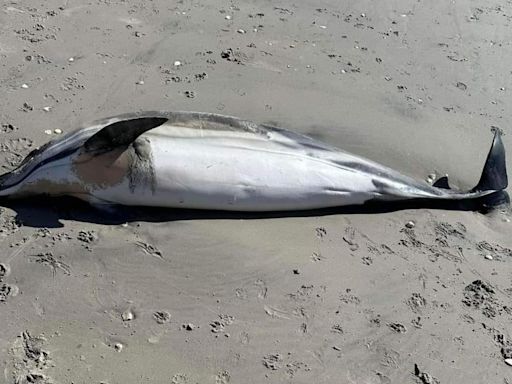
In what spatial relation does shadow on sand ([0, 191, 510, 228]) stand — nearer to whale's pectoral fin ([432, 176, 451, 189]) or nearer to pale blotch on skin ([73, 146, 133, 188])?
pale blotch on skin ([73, 146, 133, 188])

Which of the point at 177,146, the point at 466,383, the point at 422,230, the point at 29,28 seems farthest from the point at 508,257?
the point at 29,28

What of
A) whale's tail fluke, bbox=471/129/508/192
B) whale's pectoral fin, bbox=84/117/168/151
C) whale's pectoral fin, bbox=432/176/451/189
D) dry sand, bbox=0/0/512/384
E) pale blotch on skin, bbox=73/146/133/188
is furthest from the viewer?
whale's pectoral fin, bbox=432/176/451/189

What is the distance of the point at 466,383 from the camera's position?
149 inches

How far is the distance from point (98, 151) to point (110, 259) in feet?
2.50

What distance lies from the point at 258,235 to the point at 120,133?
46.8 inches

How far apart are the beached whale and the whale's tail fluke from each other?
519mm

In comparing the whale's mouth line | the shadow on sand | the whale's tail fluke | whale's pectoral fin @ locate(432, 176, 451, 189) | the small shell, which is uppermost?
the whale's tail fluke

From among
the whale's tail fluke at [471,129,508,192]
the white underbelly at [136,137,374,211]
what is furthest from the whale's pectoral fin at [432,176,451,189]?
the white underbelly at [136,137,374,211]

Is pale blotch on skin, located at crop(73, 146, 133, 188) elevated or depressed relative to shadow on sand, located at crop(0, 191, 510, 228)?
elevated

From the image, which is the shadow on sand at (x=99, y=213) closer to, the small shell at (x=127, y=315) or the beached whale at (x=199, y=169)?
the beached whale at (x=199, y=169)

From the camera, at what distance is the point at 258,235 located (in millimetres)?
4543

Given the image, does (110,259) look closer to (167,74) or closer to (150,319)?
(150,319)

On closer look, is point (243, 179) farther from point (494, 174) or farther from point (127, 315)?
point (494, 174)

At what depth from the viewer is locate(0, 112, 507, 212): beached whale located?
447 cm
